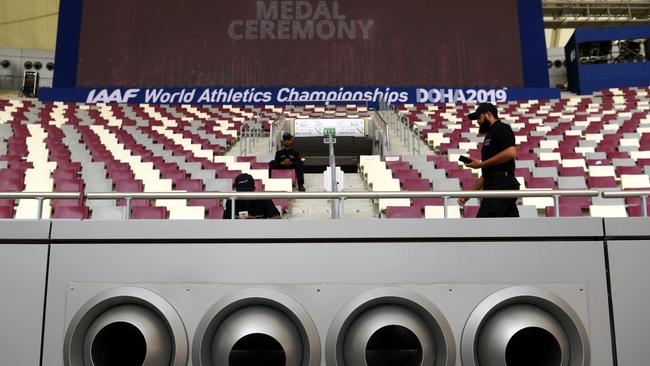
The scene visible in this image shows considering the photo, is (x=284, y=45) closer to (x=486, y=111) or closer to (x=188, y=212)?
(x=188, y=212)

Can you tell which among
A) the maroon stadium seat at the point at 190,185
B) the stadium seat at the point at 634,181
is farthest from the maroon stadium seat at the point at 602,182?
the maroon stadium seat at the point at 190,185

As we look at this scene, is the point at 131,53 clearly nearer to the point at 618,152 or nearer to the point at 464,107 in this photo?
the point at 464,107

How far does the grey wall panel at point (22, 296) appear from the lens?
7.65 feet

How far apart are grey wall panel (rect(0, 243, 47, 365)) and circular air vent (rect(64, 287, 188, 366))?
6.7 inches

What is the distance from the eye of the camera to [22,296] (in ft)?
7.68

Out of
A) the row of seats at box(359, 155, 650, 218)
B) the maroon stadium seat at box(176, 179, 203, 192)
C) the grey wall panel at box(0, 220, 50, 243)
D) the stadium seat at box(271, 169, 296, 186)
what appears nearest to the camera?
the grey wall panel at box(0, 220, 50, 243)

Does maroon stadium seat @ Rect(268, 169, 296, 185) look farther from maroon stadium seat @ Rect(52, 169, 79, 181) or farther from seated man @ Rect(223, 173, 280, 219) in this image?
seated man @ Rect(223, 173, 280, 219)

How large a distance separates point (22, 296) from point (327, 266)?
1282mm

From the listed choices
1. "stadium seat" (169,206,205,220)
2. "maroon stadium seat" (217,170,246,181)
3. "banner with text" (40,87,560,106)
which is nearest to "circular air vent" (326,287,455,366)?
"stadium seat" (169,206,205,220)

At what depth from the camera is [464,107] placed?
16.3m

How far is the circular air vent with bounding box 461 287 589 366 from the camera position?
226cm

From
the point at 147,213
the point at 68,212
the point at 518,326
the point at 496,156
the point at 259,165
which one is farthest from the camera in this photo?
the point at 259,165

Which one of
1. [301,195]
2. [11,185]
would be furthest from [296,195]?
[11,185]

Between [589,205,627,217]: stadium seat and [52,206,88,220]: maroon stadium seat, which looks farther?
[589,205,627,217]: stadium seat
